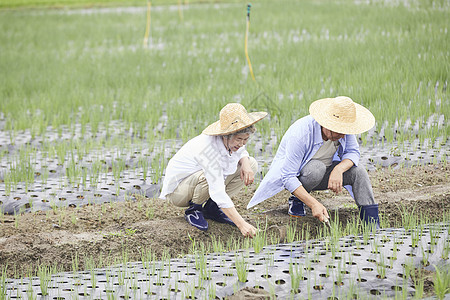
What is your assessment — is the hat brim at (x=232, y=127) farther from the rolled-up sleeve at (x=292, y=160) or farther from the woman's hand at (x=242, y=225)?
the woman's hand at (x=242, y=225)

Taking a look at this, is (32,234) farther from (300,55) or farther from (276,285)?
(300,55)

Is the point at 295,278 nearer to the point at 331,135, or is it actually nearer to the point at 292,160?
the point at 292,160

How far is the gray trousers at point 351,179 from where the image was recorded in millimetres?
3115

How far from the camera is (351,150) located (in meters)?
3.21

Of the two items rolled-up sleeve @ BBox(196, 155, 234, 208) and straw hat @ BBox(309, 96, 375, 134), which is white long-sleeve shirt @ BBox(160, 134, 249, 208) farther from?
straw hat @ BBox(309, 96, 375, 134)

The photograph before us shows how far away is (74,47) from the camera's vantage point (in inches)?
368

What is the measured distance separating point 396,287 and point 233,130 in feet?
3.60

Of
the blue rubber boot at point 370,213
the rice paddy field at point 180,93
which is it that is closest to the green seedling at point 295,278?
the rice paddy field at point 180,93

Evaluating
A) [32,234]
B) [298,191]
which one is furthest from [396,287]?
[32,234]

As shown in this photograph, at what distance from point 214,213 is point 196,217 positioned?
0.17 m

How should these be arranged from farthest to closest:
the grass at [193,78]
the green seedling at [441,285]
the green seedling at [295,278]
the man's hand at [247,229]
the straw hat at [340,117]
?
the grass at [193,78] < the straw hat at [340,117] < the man's hand at [247,229] < the green seedling at [295,278] < the green seedling at [441,285]

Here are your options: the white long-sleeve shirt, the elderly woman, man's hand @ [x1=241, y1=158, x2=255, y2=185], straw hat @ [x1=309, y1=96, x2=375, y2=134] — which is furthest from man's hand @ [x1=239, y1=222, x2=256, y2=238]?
straw hat @ [x1=309, y1=96, x2=375, y2=134]

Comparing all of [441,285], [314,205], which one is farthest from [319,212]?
[441,285]

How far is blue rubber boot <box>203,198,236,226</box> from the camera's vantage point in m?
3.34
